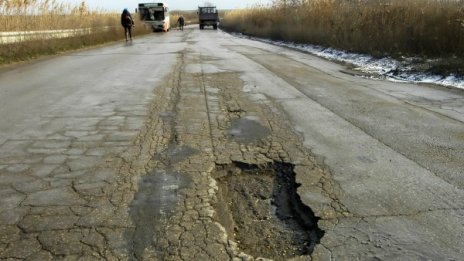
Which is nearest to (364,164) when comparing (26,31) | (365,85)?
(365,85)

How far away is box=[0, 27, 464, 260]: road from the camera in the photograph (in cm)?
324

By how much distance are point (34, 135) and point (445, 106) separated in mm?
6729

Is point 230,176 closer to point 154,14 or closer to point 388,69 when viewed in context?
point 388,69

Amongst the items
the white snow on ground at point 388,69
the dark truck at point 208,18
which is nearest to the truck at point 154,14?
the dark truck at point 208,18

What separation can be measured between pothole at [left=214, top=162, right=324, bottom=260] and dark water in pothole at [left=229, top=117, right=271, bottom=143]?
3.14 ft

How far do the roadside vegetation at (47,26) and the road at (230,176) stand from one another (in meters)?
9.40

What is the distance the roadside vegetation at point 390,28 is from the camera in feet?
44.4

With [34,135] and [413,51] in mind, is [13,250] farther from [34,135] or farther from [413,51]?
[413,51]

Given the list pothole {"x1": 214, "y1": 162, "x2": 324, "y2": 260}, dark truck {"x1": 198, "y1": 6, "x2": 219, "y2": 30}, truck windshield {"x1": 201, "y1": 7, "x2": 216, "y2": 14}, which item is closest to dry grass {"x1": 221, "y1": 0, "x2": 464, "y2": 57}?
pothole {"x1": 214, "y1": 162, "x2": 324, "y2": 260}

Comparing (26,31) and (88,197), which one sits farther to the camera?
(26,31)

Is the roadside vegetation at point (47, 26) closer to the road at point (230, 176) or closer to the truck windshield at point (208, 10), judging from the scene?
the road at point (230, 176)

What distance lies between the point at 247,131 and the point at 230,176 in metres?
1.65

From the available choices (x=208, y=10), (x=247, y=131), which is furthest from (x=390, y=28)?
(x=208, y=10)

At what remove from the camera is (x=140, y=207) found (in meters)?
3.76
